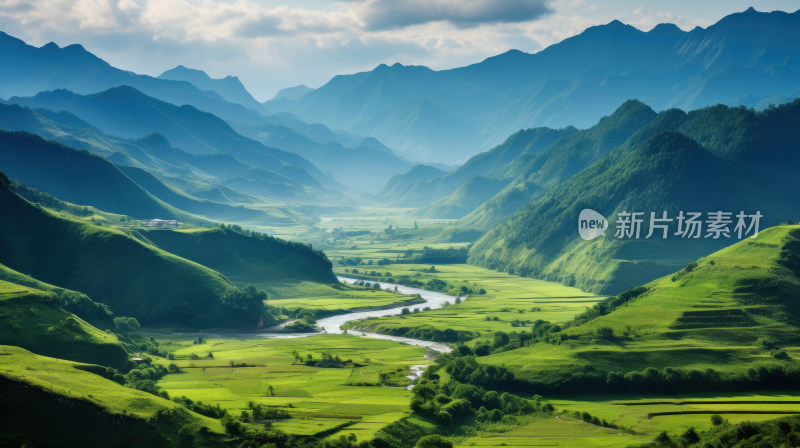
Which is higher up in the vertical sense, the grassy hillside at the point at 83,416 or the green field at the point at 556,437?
the grassy hillside at the point at 83,416

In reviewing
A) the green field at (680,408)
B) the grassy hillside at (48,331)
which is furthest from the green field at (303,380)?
the green field at (680,408)

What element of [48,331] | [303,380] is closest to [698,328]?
[303,380]

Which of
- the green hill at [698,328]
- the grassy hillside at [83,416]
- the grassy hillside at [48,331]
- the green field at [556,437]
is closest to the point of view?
the grassy hillside at [83,416]

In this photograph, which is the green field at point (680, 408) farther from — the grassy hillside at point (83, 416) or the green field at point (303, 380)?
the grassy hillside at point (83, 416)

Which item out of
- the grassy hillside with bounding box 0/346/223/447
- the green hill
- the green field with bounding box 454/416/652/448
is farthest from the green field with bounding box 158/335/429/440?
the green hill

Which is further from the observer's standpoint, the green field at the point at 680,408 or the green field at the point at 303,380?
the green field at the point at 303,380

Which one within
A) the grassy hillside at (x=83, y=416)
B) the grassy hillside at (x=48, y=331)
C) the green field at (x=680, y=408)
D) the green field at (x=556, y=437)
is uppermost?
the grassy hillside at (x=48, y=331)
